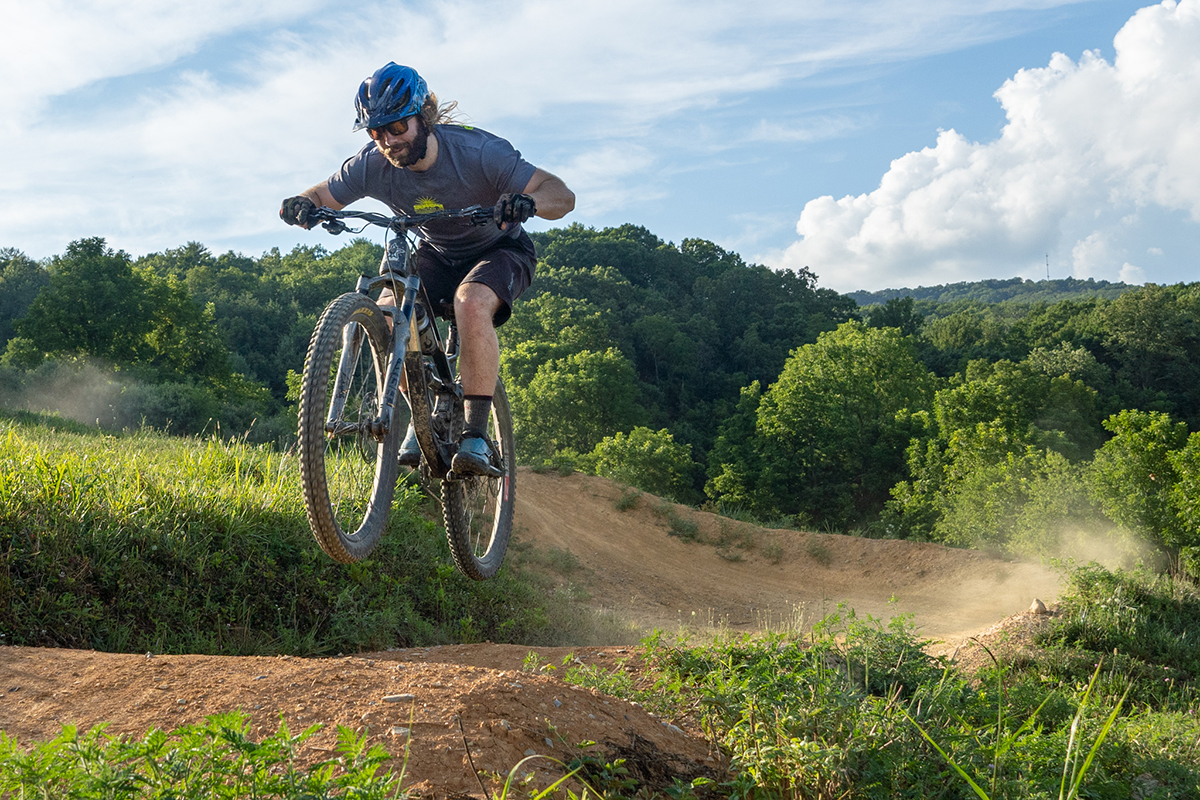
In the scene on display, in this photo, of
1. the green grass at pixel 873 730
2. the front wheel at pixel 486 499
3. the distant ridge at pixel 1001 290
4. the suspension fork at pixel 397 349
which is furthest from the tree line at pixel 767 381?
the distant ridge at pixel 1001 290

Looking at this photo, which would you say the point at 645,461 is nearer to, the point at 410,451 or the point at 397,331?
the point at 410,451

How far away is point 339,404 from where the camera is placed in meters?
3.77

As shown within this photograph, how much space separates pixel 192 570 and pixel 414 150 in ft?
11.8

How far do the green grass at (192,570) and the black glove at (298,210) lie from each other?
2.33 metres

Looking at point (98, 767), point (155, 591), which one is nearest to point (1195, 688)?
point (155, 591)

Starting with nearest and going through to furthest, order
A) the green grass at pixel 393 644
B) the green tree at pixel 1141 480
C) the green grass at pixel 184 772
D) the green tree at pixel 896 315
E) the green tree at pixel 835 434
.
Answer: the green grass at pixel 184 772 → the green grass at pixel 393 644 → the green tree at pixel 1141 480 → the green tree at pixel 835 434 → the green tree at pixel 896 315

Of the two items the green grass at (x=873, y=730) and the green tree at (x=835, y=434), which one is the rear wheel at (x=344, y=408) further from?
the green tree at (x=835, y=434)

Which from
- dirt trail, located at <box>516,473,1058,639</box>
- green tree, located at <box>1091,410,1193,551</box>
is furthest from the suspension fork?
green tree, located at <box>1091,410,1193,551</box>

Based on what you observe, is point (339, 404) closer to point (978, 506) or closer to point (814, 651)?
point (814, 651)

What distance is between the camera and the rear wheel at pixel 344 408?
3.69 m

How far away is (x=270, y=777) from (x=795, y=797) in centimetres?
204

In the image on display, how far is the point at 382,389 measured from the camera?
13.1ft

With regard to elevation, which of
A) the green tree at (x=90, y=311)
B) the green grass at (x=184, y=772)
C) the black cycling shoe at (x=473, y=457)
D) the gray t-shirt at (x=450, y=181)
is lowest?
the green grass at (x=184, y=772)

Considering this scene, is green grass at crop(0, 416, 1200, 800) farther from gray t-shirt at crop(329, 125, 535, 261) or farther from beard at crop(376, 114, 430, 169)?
beard at crop(376, 114, 430, 169)
